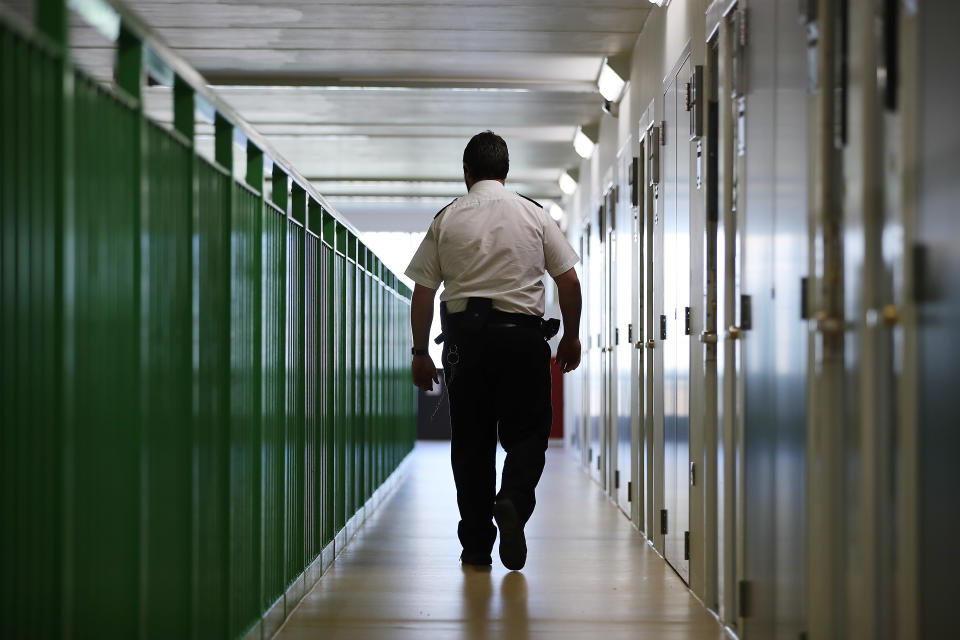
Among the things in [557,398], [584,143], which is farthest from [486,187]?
[557,398]

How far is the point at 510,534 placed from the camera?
4.25m

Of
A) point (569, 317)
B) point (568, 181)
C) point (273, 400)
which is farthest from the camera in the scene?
point (568, 181)

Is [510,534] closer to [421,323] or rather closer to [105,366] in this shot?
[421,323]

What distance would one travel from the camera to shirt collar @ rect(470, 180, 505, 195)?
175 inches

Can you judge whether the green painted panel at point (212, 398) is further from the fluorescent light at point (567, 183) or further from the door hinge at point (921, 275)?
the fluorescent light at point (567, 183)

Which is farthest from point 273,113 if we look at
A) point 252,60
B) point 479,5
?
point 479,5

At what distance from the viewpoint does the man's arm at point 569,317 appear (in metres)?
4.40

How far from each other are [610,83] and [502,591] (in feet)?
14.4

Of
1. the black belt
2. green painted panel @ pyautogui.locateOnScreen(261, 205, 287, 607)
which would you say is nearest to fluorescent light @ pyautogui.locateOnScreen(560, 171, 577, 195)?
the black belt

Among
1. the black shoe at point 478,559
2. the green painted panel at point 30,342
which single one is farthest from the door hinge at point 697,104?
the green painted panel at point 30,342

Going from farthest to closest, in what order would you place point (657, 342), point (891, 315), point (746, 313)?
1. point (657, 342)
2. point (746, 313)
3. point (891, 315)

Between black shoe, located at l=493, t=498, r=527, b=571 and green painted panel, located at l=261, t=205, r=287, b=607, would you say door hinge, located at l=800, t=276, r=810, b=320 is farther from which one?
black shoe, located at l=493, t=498, r=527, b=571

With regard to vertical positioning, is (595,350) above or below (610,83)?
below

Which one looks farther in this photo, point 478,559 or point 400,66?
point 400,66
